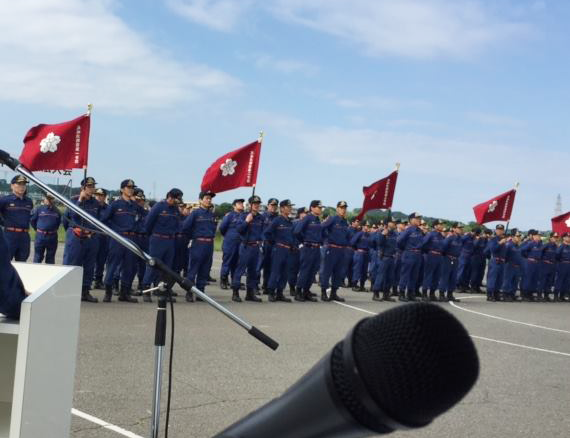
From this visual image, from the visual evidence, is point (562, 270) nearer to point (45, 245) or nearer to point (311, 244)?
point (311, 244)

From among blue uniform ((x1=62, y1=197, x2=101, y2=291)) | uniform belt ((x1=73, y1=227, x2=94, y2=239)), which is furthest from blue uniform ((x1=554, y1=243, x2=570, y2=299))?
uniform belt ((x1=73, y1=227, x2=94, y2=239))

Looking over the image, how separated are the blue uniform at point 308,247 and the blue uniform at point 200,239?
2.34 metres

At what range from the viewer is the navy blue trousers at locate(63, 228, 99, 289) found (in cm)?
1246

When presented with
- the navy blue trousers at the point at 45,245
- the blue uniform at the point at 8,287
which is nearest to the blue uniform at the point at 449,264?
the navy blue trousers at the point at 45,245

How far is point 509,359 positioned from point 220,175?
8.09m

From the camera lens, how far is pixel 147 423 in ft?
16.9

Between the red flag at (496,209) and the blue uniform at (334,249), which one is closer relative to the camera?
the blue uniform at (334,249)

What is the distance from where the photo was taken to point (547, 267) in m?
22.7

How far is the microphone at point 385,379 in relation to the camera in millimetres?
970

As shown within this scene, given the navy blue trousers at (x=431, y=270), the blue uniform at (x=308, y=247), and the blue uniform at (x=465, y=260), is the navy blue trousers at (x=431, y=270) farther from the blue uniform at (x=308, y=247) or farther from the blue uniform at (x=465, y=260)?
the blue uniform at (x=308, y=247)

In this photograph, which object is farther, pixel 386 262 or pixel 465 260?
pixel 465 260

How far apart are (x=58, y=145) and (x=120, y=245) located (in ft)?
7.13

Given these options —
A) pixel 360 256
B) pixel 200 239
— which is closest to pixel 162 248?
pixel 200 239

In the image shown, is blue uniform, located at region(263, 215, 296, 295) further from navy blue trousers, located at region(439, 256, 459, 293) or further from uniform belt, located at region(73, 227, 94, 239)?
navy blue trousers, located at region(439, 256, 459, 293)
